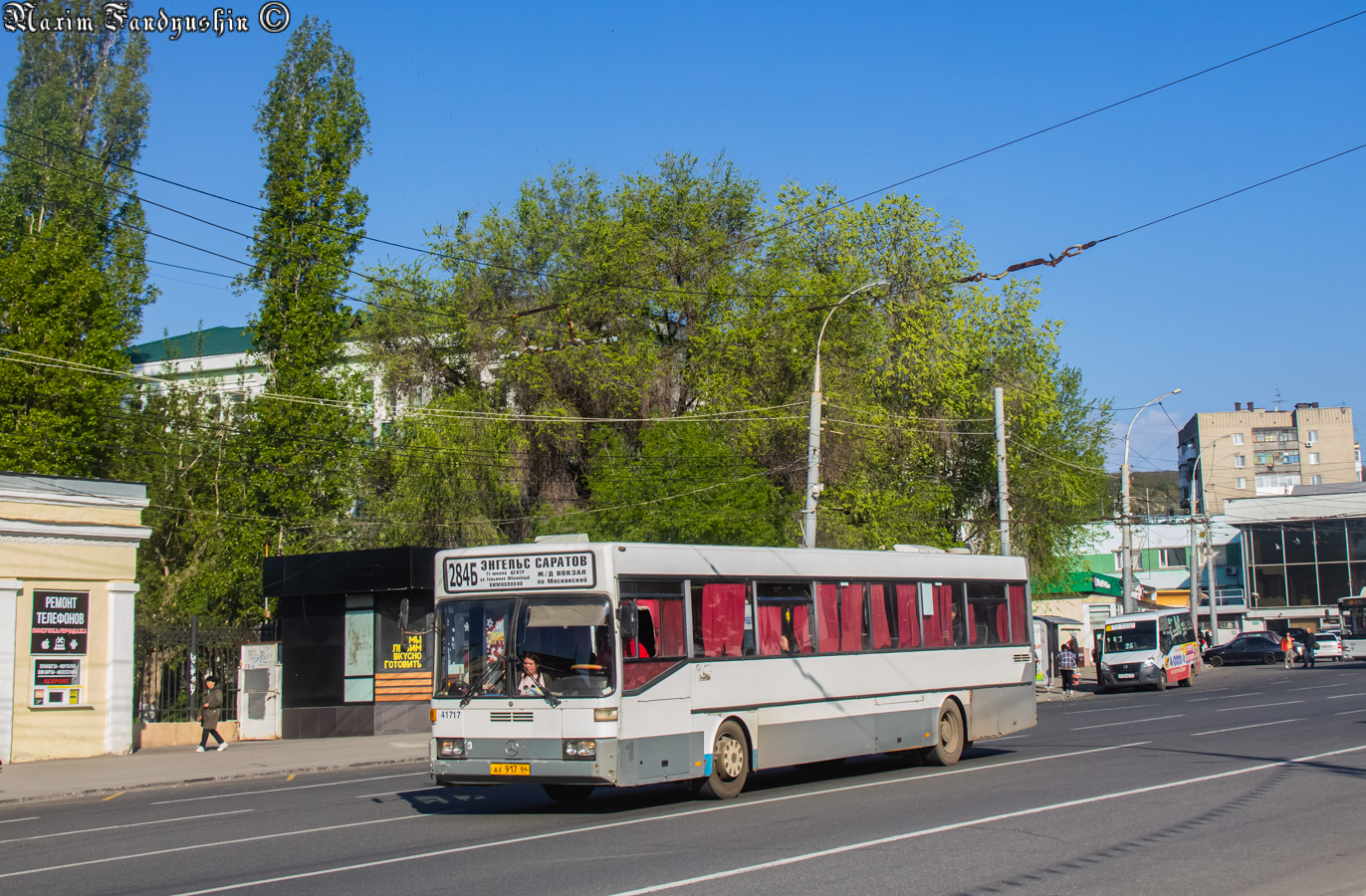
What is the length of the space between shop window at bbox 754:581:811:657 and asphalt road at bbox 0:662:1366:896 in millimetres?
1600

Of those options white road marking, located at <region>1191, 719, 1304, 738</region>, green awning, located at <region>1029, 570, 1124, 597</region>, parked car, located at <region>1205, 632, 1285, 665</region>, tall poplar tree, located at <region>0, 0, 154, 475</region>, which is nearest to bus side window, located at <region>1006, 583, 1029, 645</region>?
white road marking, located at <region>1191, 719, 1304, 738</region>

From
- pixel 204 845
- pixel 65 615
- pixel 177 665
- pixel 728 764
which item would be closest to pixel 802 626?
pixel 728 764

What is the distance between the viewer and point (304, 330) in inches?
1638

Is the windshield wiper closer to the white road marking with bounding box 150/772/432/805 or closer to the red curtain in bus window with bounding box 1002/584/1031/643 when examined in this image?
the white road marking with bounding box 150/772/432/805

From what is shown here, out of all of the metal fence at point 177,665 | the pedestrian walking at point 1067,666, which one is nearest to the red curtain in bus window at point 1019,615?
the metal fence at point 177,665

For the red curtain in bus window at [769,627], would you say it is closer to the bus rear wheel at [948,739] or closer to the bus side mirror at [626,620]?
the bus side mirror at [626,620]

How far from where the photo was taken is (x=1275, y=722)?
73.9 ft

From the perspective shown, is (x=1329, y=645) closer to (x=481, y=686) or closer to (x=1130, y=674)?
(x=1130, y=674)

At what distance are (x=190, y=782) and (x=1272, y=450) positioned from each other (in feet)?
400

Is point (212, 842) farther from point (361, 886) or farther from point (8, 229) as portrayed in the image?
point (8, 229)

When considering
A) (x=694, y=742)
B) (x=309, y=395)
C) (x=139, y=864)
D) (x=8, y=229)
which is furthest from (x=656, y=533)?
(x=8, y=229)

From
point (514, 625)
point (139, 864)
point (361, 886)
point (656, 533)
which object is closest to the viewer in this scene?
point (361, 886)

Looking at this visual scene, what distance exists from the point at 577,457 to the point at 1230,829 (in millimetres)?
32511

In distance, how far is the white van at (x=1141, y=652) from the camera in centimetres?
4225
